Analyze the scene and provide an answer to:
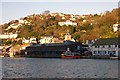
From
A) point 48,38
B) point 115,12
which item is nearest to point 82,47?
point 48,38

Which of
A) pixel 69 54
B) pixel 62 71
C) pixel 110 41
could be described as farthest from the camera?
pixel 69 54

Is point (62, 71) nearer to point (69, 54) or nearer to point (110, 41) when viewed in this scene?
point (110, 41)

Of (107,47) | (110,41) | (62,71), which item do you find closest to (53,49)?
(110,41)

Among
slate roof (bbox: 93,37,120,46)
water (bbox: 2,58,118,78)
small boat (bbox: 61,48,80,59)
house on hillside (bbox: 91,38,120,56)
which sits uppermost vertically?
slate roof (bbox: 93,37,120,46)

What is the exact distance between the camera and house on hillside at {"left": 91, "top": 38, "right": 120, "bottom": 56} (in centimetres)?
7369

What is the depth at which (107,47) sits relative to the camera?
248 ft

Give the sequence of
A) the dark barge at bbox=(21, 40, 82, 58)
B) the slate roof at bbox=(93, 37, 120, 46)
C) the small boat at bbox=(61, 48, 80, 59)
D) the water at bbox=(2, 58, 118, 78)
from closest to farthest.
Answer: the water at bbox=(2, 58, 118, 78), the slate roof at bbox=(93, 37, 120, 46), the small boat at bbox=(61, 48, 80, 59), the dark barge at bbox=(21, 40, 82, 58)

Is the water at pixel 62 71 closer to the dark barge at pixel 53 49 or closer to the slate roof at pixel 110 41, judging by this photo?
the slate roof at pixel 110 41

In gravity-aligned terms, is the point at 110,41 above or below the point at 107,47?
above

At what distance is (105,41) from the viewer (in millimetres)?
77812

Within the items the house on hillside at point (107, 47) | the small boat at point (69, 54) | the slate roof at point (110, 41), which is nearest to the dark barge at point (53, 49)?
the small boat at point (69, 54)

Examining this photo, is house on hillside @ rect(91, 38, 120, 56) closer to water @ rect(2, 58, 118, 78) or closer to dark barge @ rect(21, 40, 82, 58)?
dark barge @ rect(21, 40, 82, 58)

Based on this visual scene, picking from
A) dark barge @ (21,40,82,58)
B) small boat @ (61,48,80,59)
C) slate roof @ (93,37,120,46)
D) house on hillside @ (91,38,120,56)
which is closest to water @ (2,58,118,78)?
house on hillside @ (91,38,120,56)

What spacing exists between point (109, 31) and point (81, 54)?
23.9m
